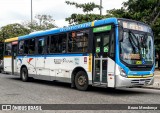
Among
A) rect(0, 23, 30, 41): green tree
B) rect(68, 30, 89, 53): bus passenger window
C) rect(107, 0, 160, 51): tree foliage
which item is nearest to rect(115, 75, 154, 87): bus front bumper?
rect(68, 30, 89, 53): bus passenger window

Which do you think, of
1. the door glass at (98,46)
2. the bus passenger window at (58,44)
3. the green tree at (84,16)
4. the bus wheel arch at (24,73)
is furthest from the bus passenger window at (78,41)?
the green tree at (84,16)

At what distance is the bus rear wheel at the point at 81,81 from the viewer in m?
13.4

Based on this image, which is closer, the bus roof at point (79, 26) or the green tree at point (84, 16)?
the bus roof at point (79, 26)

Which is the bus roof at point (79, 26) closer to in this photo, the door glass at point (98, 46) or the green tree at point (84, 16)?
the door glass at point (98, 46)

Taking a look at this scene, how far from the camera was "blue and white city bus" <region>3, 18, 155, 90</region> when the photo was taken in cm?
1189

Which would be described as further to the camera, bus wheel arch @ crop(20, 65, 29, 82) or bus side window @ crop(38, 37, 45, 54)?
bus wheel arch @ crop(20, 65, 29, 82)

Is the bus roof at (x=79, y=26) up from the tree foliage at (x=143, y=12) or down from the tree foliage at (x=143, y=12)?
down

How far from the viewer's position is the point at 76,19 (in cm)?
2542

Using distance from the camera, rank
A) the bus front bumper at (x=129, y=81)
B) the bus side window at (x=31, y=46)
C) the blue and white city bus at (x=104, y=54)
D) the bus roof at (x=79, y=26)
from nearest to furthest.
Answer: the bus front bumper at (x=129, y=81)
the blue and white city bus at (x=104, y=54)
the bus roof at (x=79, y=26)
the bus side window at (x=31, y=46)

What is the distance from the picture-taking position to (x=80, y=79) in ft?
45.1

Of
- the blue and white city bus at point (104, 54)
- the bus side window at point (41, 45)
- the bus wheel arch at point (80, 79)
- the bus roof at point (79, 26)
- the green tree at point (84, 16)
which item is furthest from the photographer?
the green tree at point (84, 16)

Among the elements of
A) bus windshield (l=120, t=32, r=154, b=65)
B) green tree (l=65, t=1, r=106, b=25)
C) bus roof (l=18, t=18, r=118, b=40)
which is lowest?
bus windshield (l=120, t=32, r=154, b=65)

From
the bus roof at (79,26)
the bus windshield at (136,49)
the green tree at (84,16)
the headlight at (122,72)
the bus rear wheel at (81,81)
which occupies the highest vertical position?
the green tree at (84,16)

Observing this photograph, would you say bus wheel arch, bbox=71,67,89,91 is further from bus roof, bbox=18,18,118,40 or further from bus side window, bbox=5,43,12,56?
bus side window, bbox=5,43,12,56
